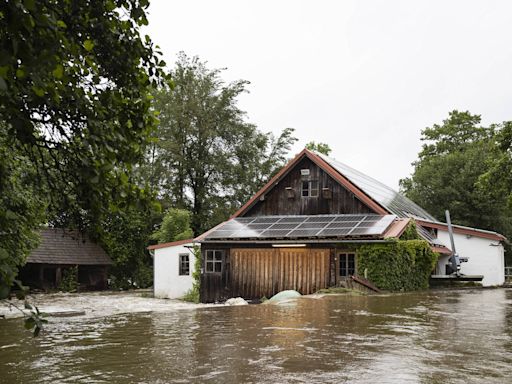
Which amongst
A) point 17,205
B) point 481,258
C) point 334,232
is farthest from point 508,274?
point 17,205

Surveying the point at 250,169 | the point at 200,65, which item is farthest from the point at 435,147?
the point at 200,65

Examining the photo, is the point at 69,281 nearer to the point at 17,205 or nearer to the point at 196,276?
the point at 196,276

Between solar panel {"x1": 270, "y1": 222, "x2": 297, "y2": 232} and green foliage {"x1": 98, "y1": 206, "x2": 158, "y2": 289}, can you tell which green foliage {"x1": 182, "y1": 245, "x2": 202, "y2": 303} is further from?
green foliage {"x1": 98, "y1": 206, "x2": 158, "y2": 289}

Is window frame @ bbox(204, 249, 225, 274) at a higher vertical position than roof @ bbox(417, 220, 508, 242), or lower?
lower

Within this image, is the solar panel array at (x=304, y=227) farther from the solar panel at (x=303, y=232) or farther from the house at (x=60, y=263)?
the house at (x=60, y=263)

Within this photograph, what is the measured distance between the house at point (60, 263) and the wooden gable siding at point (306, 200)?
1170 cm

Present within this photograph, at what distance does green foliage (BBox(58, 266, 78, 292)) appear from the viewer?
1297 inches

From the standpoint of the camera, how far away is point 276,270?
2309 centimetres

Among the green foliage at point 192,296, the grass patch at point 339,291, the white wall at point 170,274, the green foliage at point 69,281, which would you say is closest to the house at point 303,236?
the green foliage at point 192,296

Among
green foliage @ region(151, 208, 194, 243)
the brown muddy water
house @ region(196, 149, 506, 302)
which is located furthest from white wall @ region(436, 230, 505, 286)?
the brown muddy water

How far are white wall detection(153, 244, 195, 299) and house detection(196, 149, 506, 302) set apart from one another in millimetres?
2415

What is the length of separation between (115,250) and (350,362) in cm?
3044

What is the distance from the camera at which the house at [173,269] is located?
26703mm

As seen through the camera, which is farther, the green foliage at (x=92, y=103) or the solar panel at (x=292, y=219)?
the solar panel at (x=292, y=219)
